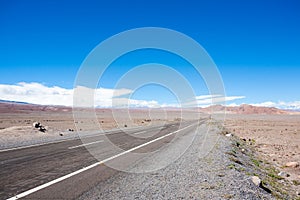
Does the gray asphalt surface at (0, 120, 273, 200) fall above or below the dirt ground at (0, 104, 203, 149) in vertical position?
above

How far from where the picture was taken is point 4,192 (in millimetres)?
6438

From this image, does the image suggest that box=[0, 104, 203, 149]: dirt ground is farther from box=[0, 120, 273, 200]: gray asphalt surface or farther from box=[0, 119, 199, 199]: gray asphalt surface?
box=[0, 120, 273, 200]: gray asphalt surface

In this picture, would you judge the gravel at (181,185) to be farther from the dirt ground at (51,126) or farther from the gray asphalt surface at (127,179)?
the dirt ground at (51,126)

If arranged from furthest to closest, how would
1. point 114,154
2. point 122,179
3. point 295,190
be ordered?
point 114,154 < point 295,190 < point 122,179

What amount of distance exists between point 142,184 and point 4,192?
11.0ft

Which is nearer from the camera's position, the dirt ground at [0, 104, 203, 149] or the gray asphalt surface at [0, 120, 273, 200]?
the gray asphalt surface at [0, 120, 273, 200]

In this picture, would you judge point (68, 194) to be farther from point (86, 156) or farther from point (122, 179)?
point (86, 156)

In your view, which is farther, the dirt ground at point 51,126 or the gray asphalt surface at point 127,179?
the dirt ground at point 51,126

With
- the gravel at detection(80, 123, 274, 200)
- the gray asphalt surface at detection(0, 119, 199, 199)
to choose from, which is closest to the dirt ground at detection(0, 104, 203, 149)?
the gray asphalt surface at detection(0, 119, 199, 199)

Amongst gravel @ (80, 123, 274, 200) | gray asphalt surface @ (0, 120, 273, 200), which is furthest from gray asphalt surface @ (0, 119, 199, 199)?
gravel @ (80, 123, 274, 200)

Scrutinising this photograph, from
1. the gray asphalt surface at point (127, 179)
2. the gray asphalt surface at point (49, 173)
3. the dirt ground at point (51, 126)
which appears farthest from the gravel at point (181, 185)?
the dirt ground at point (51, 126)

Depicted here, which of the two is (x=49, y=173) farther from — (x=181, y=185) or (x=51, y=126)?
(x=51, y=126)

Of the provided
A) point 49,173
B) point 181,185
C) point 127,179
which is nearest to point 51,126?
point 49,173

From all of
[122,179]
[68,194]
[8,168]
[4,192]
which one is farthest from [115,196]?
[8,168]
